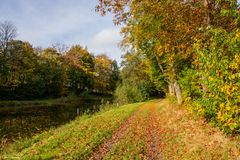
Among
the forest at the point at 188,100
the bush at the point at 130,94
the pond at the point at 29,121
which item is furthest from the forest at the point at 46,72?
the forest at the point at 188,100

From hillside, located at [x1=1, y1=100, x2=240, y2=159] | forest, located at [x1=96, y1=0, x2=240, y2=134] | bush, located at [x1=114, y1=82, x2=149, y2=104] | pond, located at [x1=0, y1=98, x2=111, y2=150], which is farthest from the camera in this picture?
bush, located at [x1=114, y1=82, x2=149, y2=104]

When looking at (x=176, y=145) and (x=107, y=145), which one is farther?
(x=107, y=145)

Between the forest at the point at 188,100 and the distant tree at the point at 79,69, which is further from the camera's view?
the distant tree at the point at 79,69

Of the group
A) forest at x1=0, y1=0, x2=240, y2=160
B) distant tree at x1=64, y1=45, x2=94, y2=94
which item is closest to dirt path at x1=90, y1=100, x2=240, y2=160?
forest at x1=0, y1=0, x2=240, y2=160

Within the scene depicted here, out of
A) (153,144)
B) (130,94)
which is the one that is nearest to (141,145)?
(153,144)

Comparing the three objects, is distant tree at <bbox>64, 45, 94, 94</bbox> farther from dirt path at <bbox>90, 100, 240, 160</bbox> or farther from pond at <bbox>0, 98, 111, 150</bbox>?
dirt path at <bbox>90, 100, 240, 160</bbox>

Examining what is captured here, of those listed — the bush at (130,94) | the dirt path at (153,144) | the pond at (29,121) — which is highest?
the bush at (130,94)

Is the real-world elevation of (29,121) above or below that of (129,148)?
above

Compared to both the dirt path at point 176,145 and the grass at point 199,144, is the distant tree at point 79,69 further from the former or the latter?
the grass at point 199,144

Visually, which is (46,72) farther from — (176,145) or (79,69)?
(176,145)

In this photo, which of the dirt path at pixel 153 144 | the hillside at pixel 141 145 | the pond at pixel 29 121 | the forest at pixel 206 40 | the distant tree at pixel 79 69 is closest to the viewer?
the forest at pixel 206 40

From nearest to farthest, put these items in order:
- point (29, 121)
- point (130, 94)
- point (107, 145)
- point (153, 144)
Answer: point (153, 144)
point (107, 145)
point (29, 121)
point (130, 94)

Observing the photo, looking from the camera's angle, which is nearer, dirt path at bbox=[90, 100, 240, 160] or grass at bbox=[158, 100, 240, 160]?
grass at bbox=[158, 100, 240, 160]

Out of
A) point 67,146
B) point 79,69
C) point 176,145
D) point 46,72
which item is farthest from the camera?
point 79,69
